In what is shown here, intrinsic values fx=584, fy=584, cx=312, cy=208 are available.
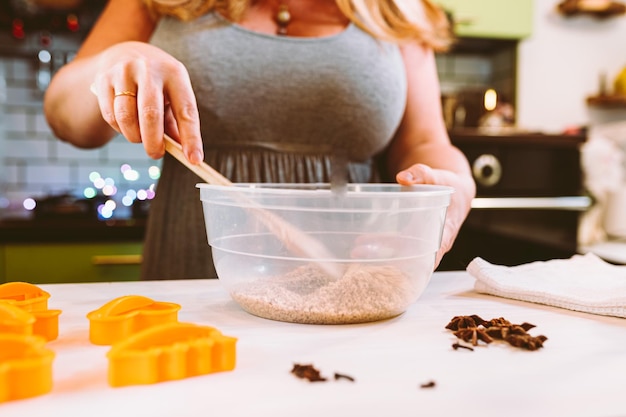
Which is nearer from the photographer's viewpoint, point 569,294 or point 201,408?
point 201,408

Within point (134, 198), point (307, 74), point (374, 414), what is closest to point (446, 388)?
point (374, 414)

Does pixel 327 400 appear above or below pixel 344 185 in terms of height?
below

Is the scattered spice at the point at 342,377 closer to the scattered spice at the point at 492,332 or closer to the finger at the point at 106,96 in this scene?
the scattered spice at the point at 492,332

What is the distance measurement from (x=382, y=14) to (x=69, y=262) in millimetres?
1057

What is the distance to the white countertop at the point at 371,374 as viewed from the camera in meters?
0.32

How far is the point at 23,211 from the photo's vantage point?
1827 mm

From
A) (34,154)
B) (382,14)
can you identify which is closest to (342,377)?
(382,14)

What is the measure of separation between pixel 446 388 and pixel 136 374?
18 centimetres

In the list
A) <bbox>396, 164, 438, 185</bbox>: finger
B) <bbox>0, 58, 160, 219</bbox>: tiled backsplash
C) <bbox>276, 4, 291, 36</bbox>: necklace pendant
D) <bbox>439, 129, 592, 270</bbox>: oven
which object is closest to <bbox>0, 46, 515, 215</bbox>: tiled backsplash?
<bbox>0, 58, 160, 219</bbox>: tiled backsplash

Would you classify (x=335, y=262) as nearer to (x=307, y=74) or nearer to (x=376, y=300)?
(x=376, y=300)

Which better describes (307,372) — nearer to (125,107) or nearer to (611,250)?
(125,107)

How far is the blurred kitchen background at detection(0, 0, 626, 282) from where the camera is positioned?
5.03 feet

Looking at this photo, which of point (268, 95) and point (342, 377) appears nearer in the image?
point (342, 377)

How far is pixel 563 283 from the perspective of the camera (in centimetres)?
60
